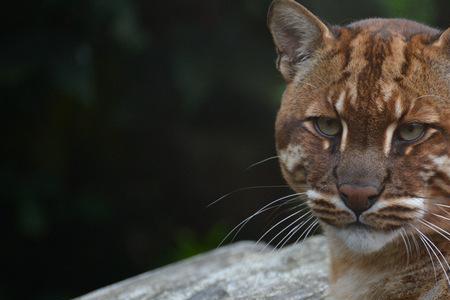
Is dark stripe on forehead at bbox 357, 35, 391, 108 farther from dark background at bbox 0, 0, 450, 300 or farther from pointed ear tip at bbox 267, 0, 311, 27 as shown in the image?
dark background at bbox 0, 0, 450, 300

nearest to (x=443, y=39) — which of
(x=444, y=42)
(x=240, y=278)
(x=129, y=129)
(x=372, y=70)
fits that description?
(x=444, y=42)

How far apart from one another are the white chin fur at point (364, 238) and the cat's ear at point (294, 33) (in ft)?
3.66

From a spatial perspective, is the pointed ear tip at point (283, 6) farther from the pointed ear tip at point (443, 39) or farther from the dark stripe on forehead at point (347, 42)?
the pointed ear tip at point (443, 39)

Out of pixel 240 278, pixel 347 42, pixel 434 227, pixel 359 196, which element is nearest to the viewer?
pixel 359 196

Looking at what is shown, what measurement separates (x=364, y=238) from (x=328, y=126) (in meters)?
0.64

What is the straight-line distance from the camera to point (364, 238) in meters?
4.86

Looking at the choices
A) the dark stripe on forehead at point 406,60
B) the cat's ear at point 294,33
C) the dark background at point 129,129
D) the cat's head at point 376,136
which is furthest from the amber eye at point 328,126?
the dark background at point 129,129

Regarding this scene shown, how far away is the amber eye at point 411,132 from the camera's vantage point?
4.79 metres

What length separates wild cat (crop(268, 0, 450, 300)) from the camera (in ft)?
15.6

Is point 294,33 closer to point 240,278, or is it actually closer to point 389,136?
point 389,136

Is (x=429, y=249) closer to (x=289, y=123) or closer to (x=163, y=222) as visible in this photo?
(x=289, y=123)

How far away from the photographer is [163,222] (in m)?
10.3

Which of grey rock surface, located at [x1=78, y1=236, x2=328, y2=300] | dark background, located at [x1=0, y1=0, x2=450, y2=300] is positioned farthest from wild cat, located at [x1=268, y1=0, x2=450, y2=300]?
dark background, located at [x1=0, y1=0, x2=450, y2=300]

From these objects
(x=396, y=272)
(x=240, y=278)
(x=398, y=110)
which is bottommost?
(x=240, y=278)
